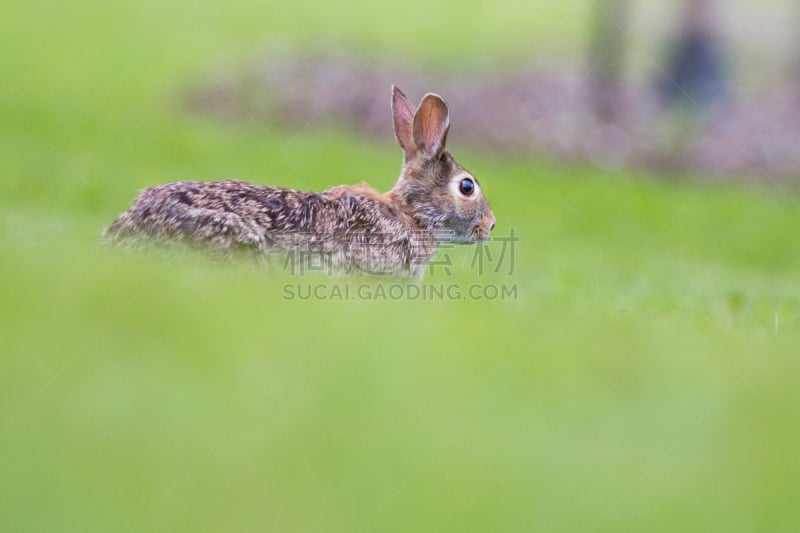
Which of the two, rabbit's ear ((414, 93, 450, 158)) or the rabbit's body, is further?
rabbit's ear ((414, 93, 450, 158))

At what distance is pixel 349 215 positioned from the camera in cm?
772

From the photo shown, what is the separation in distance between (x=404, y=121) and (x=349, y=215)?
3.71 feet

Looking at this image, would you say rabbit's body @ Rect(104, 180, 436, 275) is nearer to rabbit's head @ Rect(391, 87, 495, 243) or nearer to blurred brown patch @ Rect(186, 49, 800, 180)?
rabbit's head @ Rect(391, 87, 495, 243)

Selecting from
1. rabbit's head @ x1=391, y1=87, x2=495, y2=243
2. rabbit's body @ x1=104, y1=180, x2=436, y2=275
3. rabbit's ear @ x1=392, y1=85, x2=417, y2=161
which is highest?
rabbit's ear @ x1=392, y1=85, x2=417, y2=161


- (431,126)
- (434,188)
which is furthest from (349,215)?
(431,126)

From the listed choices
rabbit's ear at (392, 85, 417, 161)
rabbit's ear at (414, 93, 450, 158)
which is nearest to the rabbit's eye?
rabbit's ear at (414, 93, 450, 158)

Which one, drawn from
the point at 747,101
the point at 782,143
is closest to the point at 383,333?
the point at 782,143

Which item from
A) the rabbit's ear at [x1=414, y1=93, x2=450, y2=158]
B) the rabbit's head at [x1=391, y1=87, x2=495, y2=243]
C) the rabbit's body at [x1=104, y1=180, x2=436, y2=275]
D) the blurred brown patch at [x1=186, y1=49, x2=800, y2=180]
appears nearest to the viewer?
the rabbit's body at [x1=104, y1=180, x2=436, y2=275]

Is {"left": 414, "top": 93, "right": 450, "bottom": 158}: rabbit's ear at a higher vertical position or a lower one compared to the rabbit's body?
higher

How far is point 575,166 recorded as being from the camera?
1989cm

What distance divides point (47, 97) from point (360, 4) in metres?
9.79

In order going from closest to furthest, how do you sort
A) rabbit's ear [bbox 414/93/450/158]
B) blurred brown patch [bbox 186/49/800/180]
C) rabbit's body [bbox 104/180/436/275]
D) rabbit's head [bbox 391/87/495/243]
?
rabbit's body [bbox 104/180/436/275]
rabbit's ear [bbox 414/93/450/158]
rabbit's head [bbox 391/87/495/243]
blurred brown patch [bbox 186/49/800/180]

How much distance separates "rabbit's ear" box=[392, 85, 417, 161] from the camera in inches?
328

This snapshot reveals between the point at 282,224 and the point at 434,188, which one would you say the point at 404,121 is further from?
the point at 282,224
